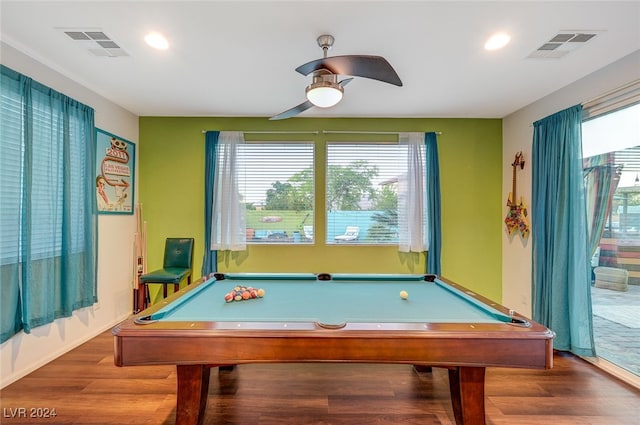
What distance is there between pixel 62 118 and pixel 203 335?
8.61 ft

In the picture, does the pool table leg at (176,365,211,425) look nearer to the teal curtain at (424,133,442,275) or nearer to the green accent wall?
the green accent wall

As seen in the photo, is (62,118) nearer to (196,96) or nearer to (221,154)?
(196,96)

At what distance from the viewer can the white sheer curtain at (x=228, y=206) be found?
12.1ft

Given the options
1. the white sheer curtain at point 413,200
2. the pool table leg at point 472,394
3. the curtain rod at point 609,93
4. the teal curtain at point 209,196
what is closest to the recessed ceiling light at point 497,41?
the curtain rod at point 609,93

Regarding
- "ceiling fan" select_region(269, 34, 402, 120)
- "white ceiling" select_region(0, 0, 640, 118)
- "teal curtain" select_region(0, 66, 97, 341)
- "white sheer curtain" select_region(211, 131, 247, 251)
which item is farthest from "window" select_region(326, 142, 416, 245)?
"teal curtain" select_region(0, 66, 97, 341)

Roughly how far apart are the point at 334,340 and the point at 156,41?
2406mm

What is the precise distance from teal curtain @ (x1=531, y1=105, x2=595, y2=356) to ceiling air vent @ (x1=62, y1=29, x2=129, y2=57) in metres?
3.97

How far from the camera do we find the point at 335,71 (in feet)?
6.04

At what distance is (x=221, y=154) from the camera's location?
3781mm

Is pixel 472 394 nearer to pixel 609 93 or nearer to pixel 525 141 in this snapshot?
pixel 609 93

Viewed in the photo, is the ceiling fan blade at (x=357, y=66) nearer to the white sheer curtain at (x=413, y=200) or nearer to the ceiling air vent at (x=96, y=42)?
→ the ceiling air vent at (x=96, y=42)

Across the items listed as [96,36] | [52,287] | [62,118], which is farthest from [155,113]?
[52,287]

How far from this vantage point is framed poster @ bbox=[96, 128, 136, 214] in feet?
10.5

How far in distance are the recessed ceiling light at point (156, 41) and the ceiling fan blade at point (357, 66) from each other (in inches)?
44.6
